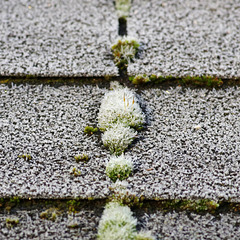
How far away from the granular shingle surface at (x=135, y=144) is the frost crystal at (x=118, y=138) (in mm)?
48

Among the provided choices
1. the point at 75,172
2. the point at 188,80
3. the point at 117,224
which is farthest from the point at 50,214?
the point at 188,80

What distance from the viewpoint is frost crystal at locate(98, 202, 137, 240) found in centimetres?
162

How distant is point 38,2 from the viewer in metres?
3.52

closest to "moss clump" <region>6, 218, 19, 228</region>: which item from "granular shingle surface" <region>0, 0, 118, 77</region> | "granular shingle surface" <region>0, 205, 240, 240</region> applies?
"granular shingle surface" <region>0, 205, 240, 240</region>

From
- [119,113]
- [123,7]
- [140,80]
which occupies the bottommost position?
[119,113]

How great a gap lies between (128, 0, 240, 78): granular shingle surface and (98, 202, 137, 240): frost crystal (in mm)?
1288

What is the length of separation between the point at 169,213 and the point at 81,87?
50.8 inches

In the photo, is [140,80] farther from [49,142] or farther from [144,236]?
[144,236]

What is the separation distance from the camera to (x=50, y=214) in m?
1.76

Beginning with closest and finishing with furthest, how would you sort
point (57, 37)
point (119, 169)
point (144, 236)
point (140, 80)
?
point (144, 236) → point (119, 169) → point (140, 80) → point (57, 37)

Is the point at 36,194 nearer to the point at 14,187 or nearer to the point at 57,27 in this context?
the point at 14,187

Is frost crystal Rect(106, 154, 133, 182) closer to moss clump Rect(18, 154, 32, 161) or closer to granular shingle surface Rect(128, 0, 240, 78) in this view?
moss clump Rect(18, 154, 32, 161)

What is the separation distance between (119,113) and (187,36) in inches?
52.4

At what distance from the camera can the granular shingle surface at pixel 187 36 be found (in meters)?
2.65
